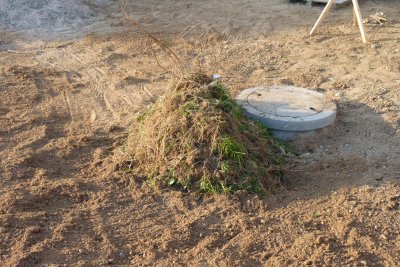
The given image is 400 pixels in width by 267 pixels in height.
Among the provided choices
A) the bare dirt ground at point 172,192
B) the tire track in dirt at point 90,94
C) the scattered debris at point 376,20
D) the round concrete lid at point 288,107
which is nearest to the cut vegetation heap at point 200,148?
the bare dirt ground at point 172,192

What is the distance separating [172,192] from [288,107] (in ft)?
5.41

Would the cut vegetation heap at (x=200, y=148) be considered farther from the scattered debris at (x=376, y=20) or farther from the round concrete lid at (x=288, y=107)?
the scattered debris at (x=376, y=20)

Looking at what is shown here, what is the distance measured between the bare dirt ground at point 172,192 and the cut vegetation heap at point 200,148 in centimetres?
14

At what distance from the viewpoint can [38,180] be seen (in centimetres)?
485

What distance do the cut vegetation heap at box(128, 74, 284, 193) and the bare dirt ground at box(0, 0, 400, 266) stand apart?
14 centimetres

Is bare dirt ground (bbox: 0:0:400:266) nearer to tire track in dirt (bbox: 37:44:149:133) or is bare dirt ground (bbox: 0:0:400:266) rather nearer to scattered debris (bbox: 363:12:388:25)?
tire track in dirt (bbox: 37:44:149:133)

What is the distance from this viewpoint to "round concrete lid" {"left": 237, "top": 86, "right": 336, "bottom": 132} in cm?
544

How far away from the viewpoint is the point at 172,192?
4.68 metres

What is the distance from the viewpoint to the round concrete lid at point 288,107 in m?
5.44

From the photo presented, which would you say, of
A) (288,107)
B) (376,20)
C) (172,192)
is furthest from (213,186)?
(376,20)

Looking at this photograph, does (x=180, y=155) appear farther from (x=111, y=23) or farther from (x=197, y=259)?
(x=111, y=23)

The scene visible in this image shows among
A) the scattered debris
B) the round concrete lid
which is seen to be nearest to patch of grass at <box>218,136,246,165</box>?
the round concrete lid

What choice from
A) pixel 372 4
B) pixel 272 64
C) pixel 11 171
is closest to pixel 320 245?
pixel 11 171

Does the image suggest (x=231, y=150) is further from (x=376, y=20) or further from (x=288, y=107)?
(x=376, y=20)
